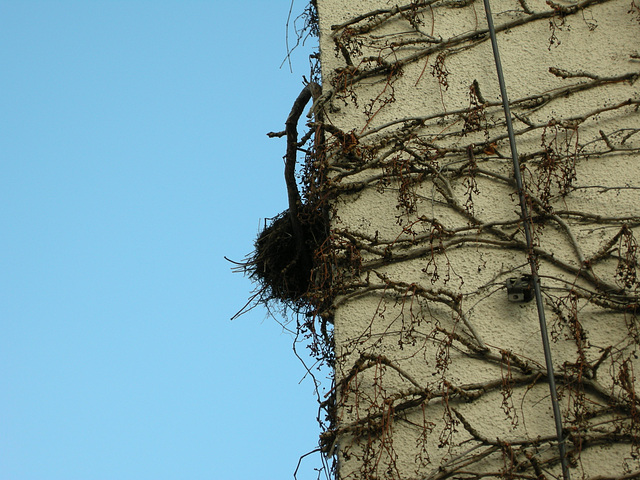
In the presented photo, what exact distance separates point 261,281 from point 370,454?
2.40m

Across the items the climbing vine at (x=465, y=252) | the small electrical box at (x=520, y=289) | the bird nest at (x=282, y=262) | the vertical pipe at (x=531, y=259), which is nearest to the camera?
the vertical pipe at (x=531, y=259)

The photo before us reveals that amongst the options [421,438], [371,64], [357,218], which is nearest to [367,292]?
[357,218]

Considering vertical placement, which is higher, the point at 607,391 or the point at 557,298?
the point at 557,298

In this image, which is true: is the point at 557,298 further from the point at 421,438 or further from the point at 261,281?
the point at 261,281

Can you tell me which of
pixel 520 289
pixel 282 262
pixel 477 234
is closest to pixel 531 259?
pixel 520 289

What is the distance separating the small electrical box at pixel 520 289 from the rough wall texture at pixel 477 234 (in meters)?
0.04

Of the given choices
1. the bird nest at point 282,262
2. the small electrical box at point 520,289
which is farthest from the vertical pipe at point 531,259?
the bird nest at point 282,262

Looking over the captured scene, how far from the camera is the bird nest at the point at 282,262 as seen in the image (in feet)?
18.3

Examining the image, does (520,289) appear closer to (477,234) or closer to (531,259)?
(531,259)

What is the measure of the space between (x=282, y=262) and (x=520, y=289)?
2.14m

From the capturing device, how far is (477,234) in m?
4.29

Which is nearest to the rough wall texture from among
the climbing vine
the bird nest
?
the climbing vine

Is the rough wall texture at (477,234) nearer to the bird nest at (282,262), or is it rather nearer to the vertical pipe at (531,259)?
the vertical pipe at (531,259)

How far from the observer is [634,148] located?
14.5ft
